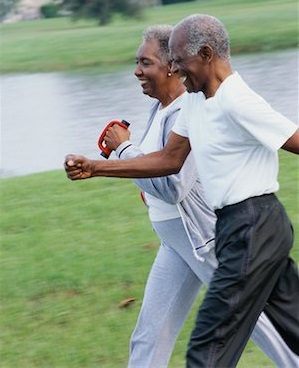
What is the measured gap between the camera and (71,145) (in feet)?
39.3

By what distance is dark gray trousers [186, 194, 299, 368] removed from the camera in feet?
11.8

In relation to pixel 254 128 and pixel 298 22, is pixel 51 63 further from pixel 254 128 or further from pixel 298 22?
pixel 254 128

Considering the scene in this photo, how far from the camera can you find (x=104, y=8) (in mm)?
42438

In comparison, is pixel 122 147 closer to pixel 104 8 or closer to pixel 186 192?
pixel 186 192

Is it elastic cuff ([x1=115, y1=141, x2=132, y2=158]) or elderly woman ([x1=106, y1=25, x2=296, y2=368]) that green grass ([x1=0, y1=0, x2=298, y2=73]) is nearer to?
elderly woman ([x1=106, y1=25, x2=296, y2=368])

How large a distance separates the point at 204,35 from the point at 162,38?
54 cm

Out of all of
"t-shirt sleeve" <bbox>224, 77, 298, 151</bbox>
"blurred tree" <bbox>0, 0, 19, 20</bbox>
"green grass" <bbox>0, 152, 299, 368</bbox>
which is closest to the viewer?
"t-shirt sleeve" <bbox>224, 77, 298, 151</bbox>

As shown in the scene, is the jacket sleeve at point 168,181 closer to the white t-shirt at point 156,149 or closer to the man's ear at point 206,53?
the white t-shirt at point 156,149

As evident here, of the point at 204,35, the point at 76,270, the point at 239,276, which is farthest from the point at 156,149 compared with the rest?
the point at 76,270

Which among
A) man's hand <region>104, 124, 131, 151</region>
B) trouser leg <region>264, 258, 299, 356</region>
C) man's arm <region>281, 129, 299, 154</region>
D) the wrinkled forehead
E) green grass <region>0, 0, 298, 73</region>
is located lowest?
green grass <region>0, 0, 298, 73</region>

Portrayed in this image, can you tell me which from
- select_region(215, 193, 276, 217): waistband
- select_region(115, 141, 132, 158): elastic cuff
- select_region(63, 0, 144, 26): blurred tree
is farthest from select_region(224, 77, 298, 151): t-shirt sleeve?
select_region(63, 0, 144, 26): blurred tree

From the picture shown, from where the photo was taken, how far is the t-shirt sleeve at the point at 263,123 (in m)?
3.50

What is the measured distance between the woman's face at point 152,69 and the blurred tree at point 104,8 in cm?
3736

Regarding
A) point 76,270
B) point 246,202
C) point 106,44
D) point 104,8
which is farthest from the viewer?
point 104,8
